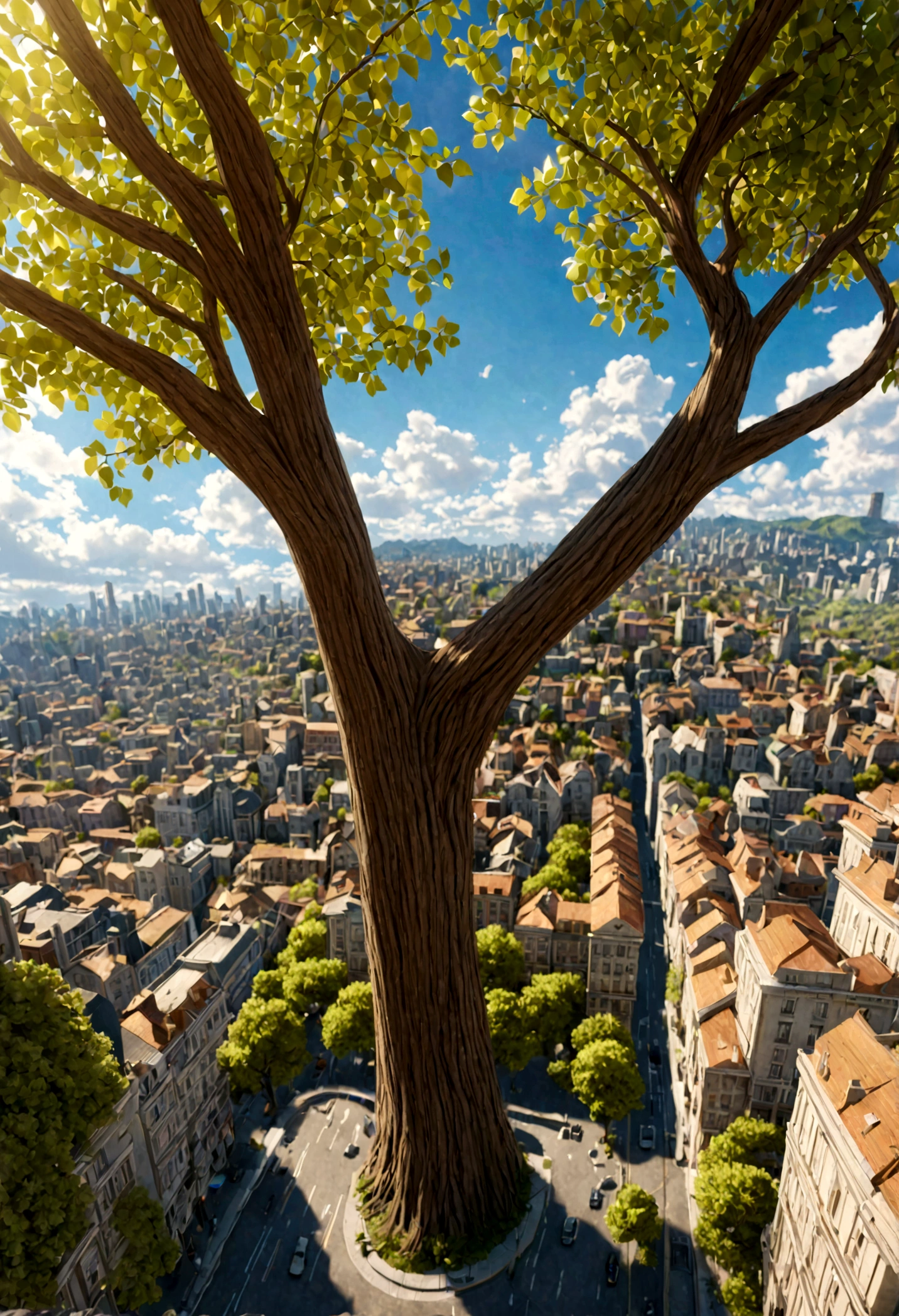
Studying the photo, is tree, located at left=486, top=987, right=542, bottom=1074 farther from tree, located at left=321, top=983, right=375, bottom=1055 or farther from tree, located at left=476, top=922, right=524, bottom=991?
tree, located at left=321, top=983, right=375, bottom=1055

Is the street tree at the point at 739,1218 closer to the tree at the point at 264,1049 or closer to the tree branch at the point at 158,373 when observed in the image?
the tree at the point at 264,1049

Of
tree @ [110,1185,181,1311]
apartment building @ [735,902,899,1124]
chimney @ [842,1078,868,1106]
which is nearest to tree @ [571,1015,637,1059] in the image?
apartment building @ [735,902,899,1124]

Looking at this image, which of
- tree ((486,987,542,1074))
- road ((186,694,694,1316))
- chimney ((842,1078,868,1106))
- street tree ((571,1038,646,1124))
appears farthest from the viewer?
tree ((486,987,542,1074))

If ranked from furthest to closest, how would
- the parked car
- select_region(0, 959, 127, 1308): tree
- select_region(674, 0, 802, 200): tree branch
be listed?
the parked car, select_region(0, 959, 127, 1308): tree, select_region(674, 0, 802, 200): tree branch

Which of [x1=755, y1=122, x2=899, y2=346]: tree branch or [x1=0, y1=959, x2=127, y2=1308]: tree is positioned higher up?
[x1=755, y1=122, x2=899, y2=346]: tree branch

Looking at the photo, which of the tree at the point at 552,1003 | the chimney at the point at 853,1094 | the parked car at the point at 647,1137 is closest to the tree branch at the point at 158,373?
the chimney at the point at 853,1094

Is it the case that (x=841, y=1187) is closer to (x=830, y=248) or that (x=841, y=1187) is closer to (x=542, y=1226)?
(x=542, y=1226)
